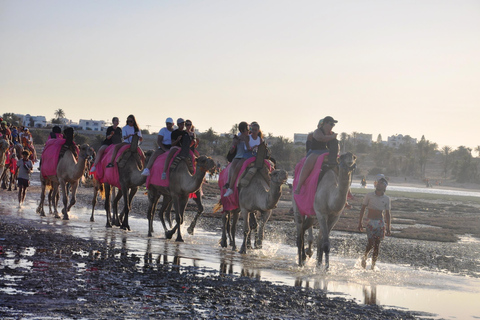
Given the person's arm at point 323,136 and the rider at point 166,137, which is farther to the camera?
the rider at point 166,137

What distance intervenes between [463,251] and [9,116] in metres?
154

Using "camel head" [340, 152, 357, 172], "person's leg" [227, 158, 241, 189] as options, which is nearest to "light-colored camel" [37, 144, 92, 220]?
"person's leg" [227, 158, 241, 189]

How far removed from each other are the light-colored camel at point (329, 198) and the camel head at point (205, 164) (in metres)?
3.09

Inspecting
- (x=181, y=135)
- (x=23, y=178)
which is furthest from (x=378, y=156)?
(x=181, y=135)

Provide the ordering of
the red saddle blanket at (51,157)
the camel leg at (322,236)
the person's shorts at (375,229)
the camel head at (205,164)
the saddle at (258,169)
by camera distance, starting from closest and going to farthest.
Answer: the camel leg at (322,236) < the person's shorts at (375,229) < the saddle at (258,169) < the camel head at (205,164) < the red saddle blanket at (51,157)

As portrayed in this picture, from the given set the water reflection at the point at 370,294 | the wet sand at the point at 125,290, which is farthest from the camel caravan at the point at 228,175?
the wet sand at the point at 125,290

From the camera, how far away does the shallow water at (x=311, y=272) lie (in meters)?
10.2

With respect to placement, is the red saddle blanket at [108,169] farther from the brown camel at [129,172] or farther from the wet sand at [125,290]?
the wet sand at [125,290]

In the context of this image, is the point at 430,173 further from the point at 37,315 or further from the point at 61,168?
the point at 37,315

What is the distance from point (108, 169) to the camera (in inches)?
733

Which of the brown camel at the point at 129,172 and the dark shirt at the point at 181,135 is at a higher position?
the dark shirt at the point at 181,135

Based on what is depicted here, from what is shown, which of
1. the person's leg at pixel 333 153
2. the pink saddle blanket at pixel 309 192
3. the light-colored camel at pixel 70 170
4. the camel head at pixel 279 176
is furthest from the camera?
the light-colored camel at pixel 70 170

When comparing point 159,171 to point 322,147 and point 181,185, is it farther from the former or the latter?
point 322,147

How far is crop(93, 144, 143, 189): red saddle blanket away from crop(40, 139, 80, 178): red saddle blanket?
1261mm
